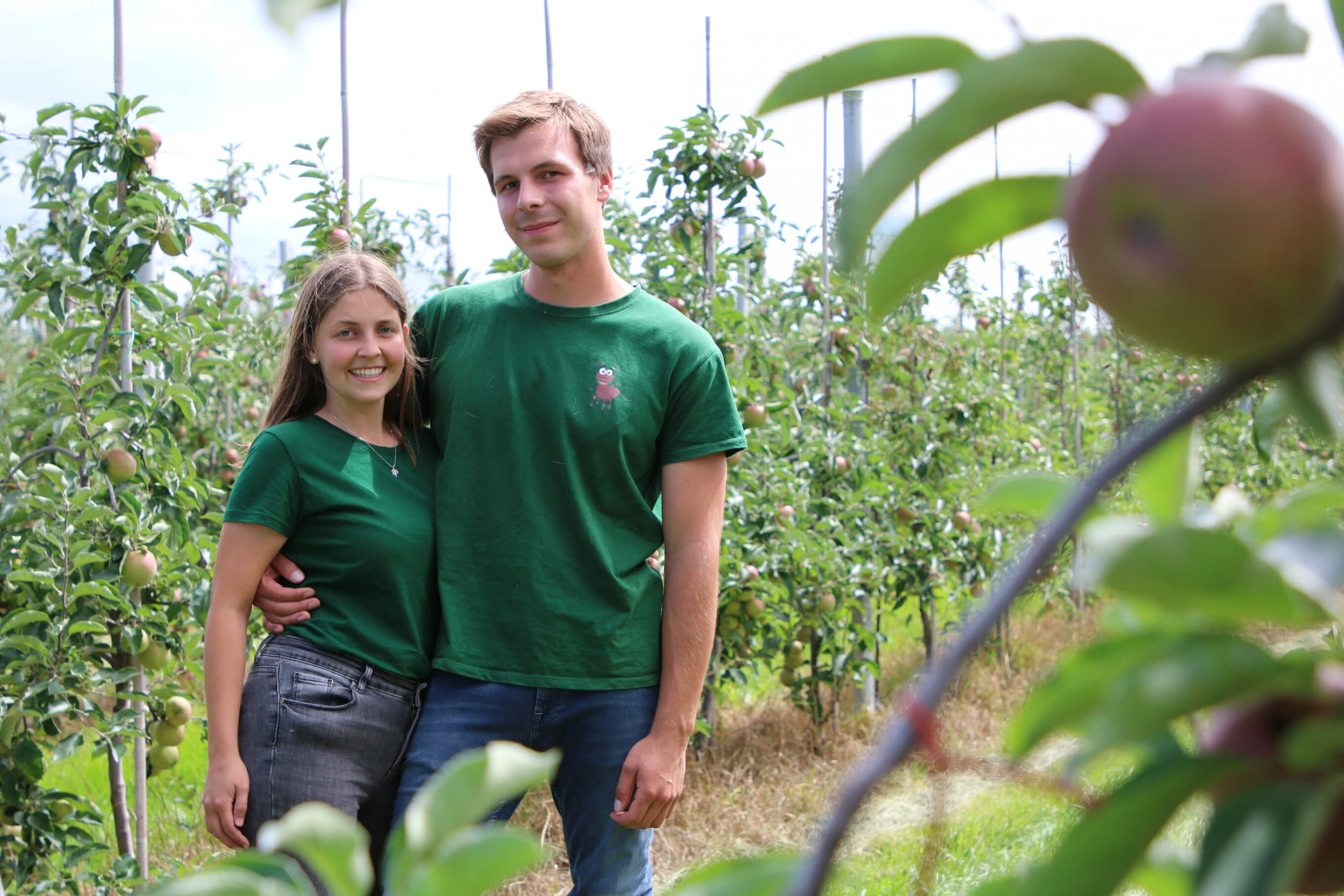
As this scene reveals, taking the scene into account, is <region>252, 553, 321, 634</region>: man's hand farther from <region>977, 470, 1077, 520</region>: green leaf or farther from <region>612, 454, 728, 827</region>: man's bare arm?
<region>977, 470, 1077, 520</region>: green leaf

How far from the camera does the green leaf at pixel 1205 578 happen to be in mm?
170

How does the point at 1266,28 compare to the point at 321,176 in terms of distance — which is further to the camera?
the point at 321,176

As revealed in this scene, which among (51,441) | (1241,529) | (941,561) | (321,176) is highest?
(321,176)

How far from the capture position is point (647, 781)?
146 centimetres

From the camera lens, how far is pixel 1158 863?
Answer: 0.80 ft

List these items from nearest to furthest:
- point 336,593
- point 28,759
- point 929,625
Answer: point 336,593 < point 28,759 < point 929,625

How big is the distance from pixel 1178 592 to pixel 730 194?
123 inches

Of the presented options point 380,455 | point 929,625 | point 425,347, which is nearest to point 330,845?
point 380,455

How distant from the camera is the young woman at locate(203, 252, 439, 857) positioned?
1385 mm

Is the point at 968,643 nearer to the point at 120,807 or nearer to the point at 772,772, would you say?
the point at 120,807

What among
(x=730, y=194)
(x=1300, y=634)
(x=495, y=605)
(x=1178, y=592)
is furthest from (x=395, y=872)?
(x=730, y=194)

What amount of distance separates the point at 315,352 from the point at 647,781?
32.8 inches

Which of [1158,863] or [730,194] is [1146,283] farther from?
[730,194]

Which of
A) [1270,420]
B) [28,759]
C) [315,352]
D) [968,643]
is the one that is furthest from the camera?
[28,759]
